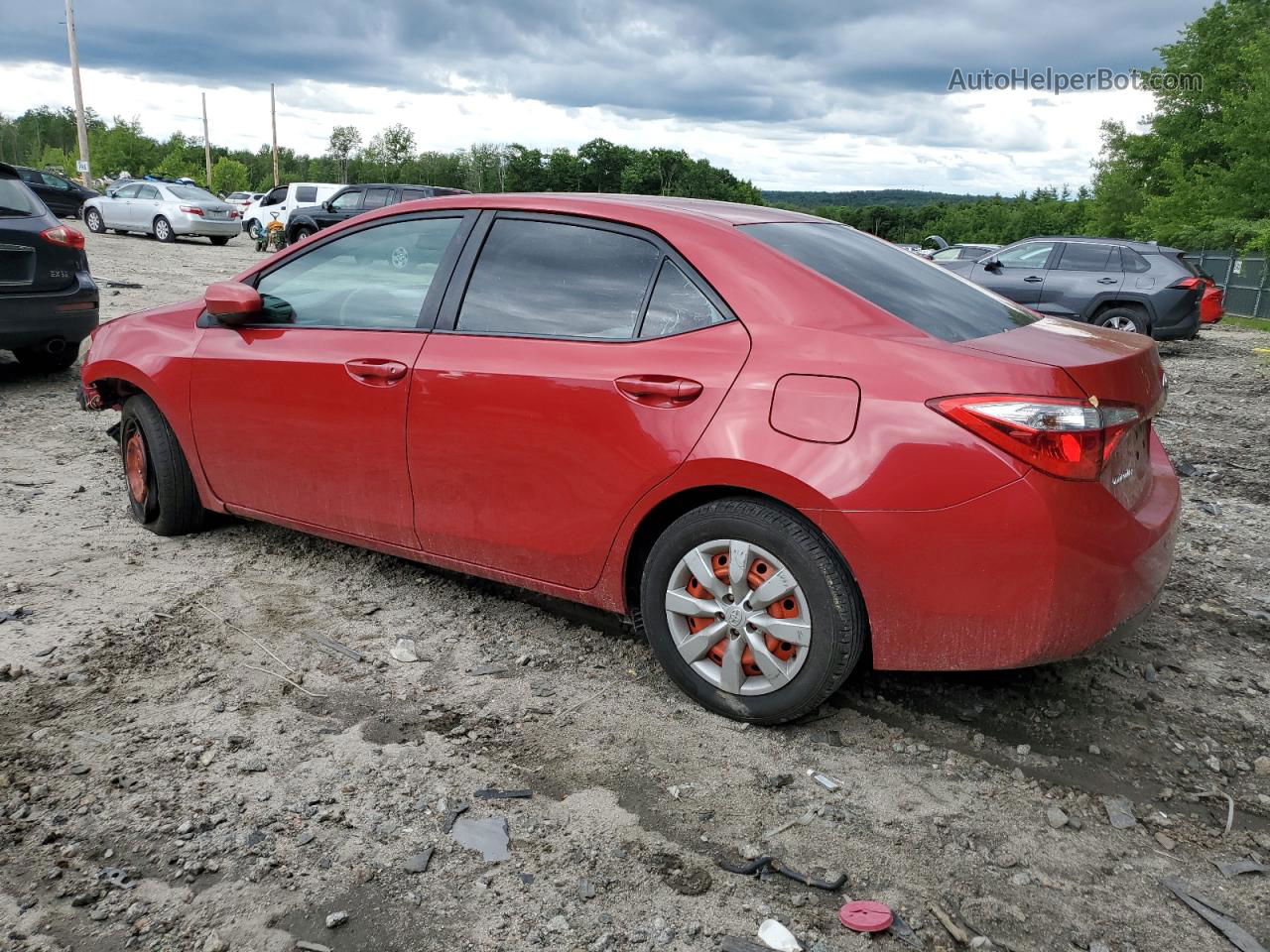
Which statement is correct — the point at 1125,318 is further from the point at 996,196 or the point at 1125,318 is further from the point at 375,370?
the point at 996,196

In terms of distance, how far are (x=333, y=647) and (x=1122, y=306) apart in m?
13.9

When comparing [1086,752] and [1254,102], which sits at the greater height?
[1254,102]

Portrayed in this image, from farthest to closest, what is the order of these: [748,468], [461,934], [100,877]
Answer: [748,468], [100,877], [461,934]

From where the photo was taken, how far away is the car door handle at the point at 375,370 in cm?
389

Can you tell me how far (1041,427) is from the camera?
2.83 m

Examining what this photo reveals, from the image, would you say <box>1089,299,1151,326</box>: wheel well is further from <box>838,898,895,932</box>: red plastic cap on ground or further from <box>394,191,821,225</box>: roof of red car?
<box>838,898,895,932</box>: red plastic cap on ground

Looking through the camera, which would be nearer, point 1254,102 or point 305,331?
point 305,331

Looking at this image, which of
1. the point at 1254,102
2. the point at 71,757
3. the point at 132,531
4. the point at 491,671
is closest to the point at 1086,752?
the point at 491,671

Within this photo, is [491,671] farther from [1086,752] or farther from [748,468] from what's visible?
[1086,752]

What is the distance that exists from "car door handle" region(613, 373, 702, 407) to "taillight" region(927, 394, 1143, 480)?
0.76 metres

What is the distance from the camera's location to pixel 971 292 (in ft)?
12.6

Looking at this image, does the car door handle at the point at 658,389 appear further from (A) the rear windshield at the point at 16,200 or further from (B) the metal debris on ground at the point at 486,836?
(A) the rear windshield at the point at 16,200

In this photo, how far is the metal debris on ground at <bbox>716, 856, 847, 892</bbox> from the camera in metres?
2.60

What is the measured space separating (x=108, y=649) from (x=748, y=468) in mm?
2470
